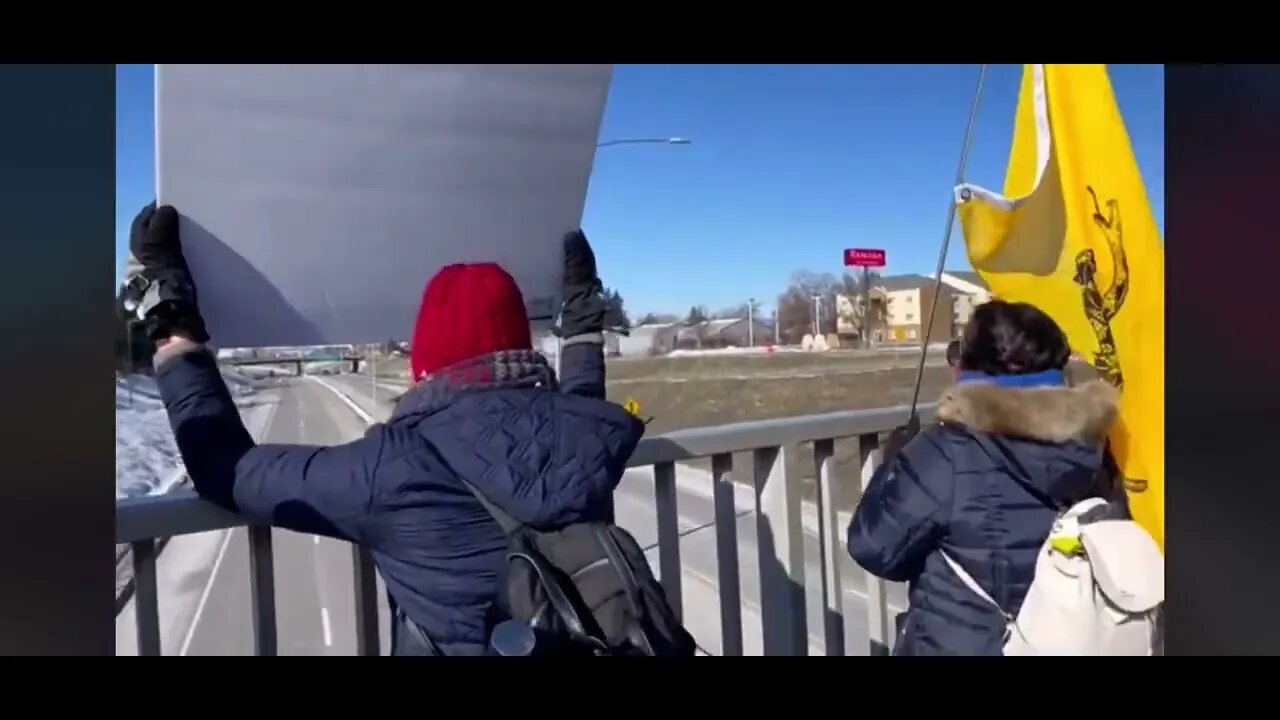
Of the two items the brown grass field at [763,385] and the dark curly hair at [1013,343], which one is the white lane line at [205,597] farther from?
the dark curly hair at [1013,343]

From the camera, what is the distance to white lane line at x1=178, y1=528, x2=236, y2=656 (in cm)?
187

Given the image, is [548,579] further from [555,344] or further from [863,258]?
[863,258]

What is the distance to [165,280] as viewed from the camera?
5.91ft

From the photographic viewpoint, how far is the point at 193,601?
1.92 m

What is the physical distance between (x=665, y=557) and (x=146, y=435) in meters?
1.17

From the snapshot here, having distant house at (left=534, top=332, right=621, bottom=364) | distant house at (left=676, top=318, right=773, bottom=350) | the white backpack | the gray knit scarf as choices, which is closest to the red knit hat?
the gray knit scarf

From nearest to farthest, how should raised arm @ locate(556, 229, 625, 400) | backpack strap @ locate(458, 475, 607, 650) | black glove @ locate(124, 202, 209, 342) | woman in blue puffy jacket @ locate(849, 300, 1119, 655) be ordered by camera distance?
backpack strap @ locate(458, 475, 607, 650) < black glove @ locate(124, 202, 209, 342) < woman in blue puffy jacket @ locate(849, 300, 1119, 655) < raised arm @ locate(556, 229, 625, 400)

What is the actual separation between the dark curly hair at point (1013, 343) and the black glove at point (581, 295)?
763 mm

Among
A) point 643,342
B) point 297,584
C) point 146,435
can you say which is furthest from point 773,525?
point 146,435

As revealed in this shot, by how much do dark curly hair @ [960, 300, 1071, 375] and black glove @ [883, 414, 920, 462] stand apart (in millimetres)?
247

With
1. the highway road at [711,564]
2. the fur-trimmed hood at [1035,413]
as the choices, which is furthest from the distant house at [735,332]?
the fur-trimmed hood at [1035,413]

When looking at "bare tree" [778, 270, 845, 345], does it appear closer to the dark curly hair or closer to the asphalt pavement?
the dark curly hair

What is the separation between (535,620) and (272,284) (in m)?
0.88
